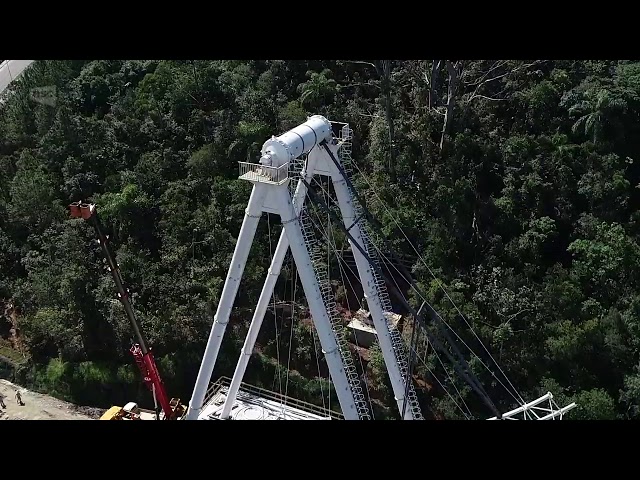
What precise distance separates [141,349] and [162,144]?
15731 millimetres

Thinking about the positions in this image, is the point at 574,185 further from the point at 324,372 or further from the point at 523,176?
the point at 324,372

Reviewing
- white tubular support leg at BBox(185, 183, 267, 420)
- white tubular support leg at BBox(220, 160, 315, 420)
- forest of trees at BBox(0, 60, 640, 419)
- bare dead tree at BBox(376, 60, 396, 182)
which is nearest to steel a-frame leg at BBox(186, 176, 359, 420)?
white tubular support leg at BBox(185, 183, 267, 420)

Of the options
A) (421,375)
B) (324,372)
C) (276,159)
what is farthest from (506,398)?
(276,159)

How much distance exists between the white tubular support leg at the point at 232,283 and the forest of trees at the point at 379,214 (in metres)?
9.87

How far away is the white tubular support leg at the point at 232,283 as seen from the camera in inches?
683

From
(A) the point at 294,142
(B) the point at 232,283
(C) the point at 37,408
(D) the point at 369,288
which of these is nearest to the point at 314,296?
(B) the point at 232,283

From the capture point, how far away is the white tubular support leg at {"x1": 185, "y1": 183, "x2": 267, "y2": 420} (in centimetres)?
1734

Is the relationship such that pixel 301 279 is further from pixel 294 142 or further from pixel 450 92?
pixel 450 92

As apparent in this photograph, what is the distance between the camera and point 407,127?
32.3 meters

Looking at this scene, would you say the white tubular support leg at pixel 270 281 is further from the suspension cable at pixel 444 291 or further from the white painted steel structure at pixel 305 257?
the suspension cable at pixel 444 291

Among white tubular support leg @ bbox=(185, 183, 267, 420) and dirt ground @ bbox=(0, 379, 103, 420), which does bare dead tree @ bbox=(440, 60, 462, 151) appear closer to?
white tubular support leg @ bbox=(185, 183, 267, 420)

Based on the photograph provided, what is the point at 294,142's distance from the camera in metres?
17.5

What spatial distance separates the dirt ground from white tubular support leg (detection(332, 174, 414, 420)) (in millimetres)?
17053

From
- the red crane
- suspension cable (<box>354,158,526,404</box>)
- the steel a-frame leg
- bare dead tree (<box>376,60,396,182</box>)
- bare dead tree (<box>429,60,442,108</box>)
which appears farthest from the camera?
bare dead tree (<box>376,60,396,182</box>)
